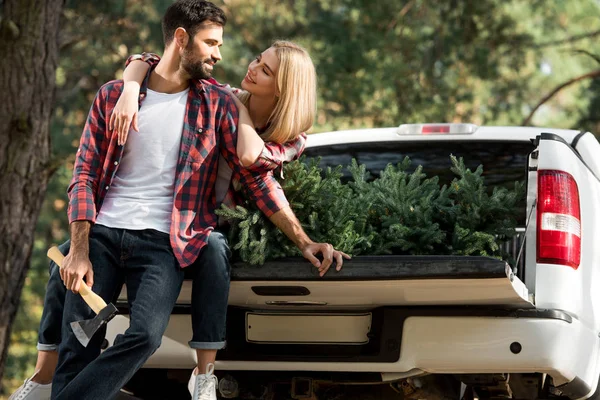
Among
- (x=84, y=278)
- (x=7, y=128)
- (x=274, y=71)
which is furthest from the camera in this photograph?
(x=7, y=128)

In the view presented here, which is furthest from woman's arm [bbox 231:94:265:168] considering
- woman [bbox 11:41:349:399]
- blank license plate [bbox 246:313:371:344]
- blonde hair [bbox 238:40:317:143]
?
blank license plate [bbox 246:313:371:344]

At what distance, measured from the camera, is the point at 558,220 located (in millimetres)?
4156

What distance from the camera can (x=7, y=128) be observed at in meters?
6.78

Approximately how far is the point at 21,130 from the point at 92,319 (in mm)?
3373

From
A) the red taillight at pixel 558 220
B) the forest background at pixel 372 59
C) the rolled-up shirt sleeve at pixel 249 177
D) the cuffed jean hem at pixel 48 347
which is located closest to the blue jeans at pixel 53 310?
the cuffed jean hem at pixel 48 347

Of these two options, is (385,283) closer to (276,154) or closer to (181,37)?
(276,154)

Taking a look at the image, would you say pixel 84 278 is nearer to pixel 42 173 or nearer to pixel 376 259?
pixel 376 259

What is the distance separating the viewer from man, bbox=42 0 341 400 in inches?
149

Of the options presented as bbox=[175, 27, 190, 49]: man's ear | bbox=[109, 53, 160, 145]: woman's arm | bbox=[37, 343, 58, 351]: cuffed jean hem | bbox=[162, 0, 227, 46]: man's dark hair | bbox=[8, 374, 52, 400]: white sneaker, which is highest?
bbox=[162, 0, 227, 46]: man's dark hair

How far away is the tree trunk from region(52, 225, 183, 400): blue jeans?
3102 mm

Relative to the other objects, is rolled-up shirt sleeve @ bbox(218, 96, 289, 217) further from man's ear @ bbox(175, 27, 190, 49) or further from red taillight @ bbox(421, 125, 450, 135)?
red taillight @ bbox(421, 125, 450, 135)

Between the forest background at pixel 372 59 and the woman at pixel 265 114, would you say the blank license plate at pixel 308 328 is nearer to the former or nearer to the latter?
the woman at pixel 265 114

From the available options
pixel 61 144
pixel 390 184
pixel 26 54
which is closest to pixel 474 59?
pixel 61 144

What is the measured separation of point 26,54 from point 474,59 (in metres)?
10.2
